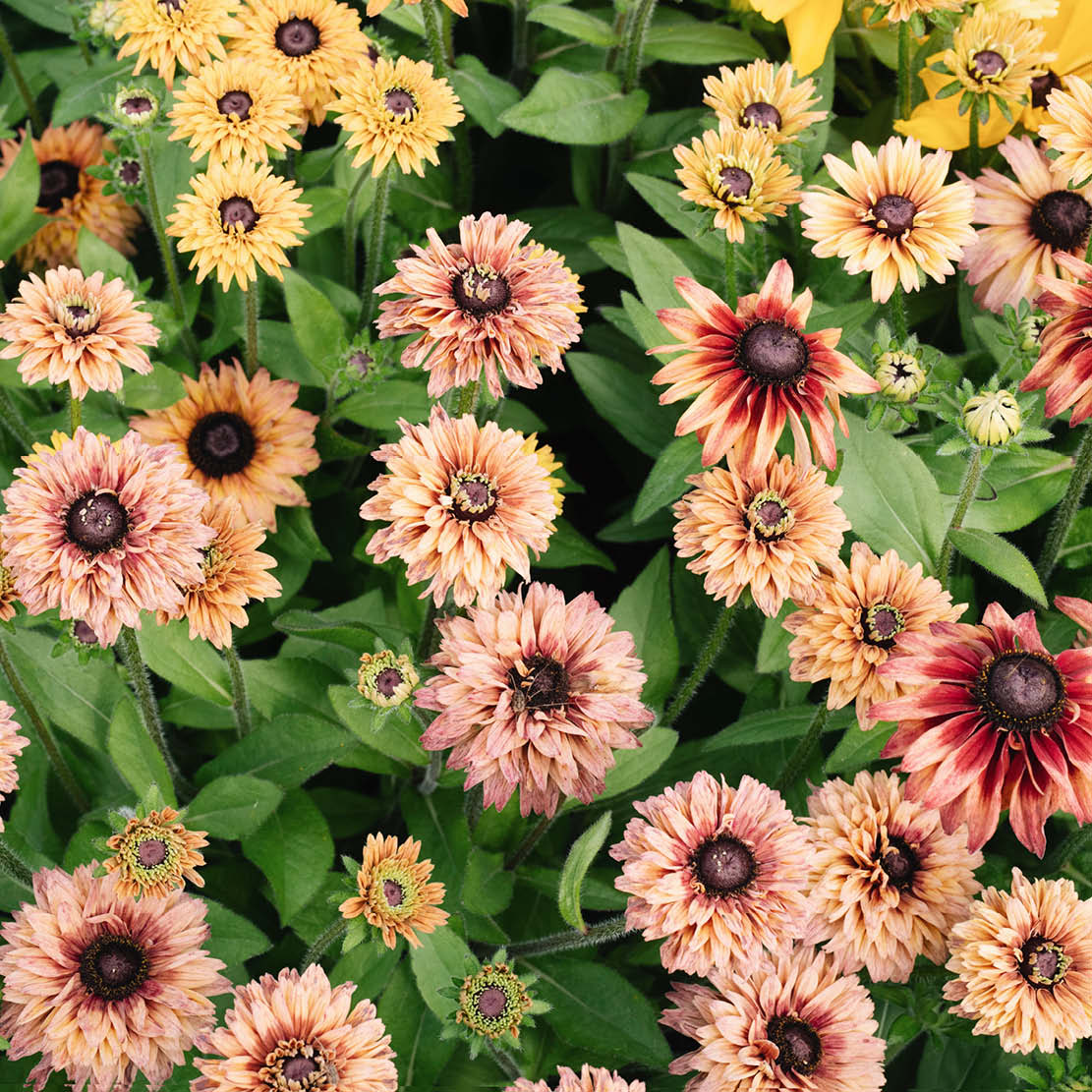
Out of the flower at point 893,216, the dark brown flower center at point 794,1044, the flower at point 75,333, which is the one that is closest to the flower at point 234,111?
the flower at point 75,333

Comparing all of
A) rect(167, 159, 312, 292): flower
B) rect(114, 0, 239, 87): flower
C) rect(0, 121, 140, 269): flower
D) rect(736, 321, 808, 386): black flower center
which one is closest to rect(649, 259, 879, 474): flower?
rect(736, 321, 808, 386): black flower center

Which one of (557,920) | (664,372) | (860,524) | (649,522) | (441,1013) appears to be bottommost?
(557,920)

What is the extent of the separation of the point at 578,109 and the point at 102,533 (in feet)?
2.72

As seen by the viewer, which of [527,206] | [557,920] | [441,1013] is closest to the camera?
[441,1013]

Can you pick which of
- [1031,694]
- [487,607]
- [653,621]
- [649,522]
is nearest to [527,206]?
[649,522]

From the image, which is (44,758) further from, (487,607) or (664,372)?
(664,372)

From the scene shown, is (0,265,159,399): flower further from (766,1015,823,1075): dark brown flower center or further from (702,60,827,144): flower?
(766,1015,823,1075): dark brown flower center

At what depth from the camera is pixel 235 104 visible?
1.23m

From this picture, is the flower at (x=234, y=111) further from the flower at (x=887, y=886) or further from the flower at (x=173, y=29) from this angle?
the flower at (x=887, y=886)

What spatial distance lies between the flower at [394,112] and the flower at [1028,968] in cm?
89

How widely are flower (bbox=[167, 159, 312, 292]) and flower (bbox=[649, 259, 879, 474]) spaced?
43 centimetres

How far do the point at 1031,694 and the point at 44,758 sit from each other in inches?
39.0

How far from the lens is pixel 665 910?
92cm

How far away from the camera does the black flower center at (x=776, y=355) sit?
39.6 inches
